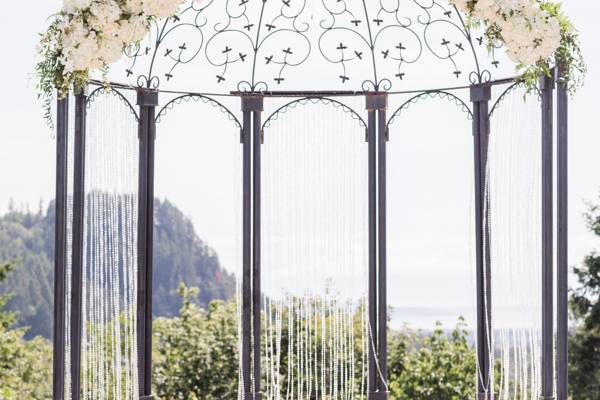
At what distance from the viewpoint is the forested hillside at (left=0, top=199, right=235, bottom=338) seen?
67.8 ft

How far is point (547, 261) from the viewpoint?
7766 millimetres

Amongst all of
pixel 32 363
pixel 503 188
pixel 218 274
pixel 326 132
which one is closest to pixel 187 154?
pixel 218 274

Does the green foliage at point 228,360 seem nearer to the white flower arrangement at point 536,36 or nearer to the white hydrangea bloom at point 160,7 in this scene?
the white hydrangea bloom at point 160,7

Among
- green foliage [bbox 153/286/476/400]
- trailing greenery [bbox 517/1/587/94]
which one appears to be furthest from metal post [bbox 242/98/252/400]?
green foliage [bbox 153/286/476/400]

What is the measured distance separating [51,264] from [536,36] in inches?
605

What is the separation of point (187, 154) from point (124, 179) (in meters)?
10.6

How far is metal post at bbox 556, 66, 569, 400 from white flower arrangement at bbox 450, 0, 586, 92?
416 mm

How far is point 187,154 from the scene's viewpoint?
19578 millimetres

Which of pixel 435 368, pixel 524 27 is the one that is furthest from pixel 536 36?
pixel 435 368

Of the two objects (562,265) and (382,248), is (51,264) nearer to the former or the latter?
(382,248)

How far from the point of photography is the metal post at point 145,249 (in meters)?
9.12

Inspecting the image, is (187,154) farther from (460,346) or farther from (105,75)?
(105,75)

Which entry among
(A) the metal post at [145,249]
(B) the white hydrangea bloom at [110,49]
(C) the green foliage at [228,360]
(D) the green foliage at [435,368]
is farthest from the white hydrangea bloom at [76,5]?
(D) the green foliage at [435,368]

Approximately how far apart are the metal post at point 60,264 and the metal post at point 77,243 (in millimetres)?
158
